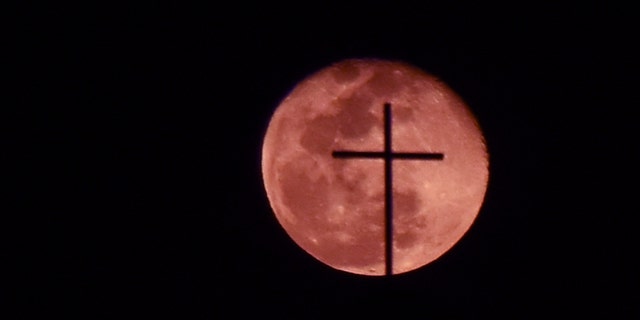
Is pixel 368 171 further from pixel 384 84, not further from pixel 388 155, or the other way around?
pixel 384 84

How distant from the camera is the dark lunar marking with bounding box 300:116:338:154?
161 inches

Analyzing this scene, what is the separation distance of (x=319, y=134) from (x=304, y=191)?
0.83ft

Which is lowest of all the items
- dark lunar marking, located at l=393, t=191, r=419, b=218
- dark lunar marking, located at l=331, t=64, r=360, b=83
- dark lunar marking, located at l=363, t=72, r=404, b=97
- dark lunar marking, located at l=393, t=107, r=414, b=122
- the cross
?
dark lunar marking, located at l=393, t=191, r=419, b=218

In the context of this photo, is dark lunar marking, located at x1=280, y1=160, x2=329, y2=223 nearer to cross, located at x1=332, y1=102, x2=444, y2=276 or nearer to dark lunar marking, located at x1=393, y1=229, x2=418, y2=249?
cross, located at x1=332, y1=102, x2=444, y2=276

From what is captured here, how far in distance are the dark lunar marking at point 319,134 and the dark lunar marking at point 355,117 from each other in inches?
1.7

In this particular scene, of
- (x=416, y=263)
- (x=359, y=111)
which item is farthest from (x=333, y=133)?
(x=416, y=263)

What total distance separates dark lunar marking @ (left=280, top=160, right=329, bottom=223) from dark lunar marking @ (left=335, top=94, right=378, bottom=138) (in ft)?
0.79

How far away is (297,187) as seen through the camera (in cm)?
411

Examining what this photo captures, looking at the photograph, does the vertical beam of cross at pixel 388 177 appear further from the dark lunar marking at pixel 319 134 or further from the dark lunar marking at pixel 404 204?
the dark lunar marking at pixel 319 134

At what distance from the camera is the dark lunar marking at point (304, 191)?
4090 millimetres

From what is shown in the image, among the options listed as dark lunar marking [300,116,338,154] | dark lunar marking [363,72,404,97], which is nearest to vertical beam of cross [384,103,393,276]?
dark lunar marking [363,72,404,97]

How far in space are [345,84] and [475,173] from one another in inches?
27.2

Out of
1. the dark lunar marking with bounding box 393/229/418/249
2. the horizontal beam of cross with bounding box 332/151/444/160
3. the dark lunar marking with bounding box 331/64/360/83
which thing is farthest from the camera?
the dark lunar marking with bounding box 331/64/360/83

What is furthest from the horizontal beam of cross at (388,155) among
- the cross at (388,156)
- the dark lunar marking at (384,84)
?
the dark lunar marking at (384,84)
